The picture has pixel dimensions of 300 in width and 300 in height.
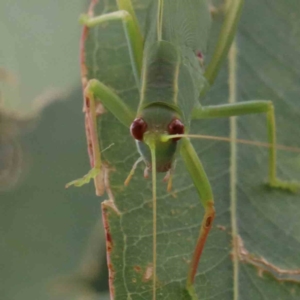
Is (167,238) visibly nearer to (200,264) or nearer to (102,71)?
(200,264)

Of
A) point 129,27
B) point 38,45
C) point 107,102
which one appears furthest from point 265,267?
point 38,45

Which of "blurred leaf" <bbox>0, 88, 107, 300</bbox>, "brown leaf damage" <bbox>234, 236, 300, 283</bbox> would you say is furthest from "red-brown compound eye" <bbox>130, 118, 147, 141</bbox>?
"blurred leaf" <bbox>0, 88, 107, 300</bbox>

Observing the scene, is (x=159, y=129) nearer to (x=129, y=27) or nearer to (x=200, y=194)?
(x=200, y=194)

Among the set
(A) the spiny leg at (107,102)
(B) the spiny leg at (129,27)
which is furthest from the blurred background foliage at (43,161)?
(A) the spiny leg at (107,102)

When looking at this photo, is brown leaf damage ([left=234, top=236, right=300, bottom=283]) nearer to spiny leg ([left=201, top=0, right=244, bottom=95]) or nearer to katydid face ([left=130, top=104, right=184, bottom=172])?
katydid face ([left=130, top=104, right=184, bottom=172])

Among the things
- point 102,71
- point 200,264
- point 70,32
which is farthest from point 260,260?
point 70,32
